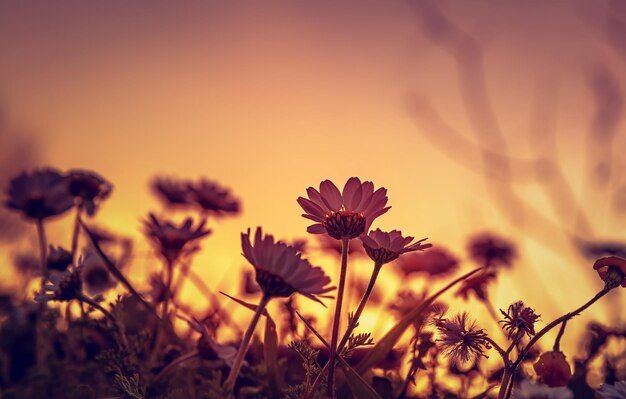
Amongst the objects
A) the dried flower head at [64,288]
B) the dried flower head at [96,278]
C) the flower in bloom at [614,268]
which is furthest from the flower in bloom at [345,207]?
the dried flower head at [96,278]

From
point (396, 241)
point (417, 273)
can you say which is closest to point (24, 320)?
point (417, 273)

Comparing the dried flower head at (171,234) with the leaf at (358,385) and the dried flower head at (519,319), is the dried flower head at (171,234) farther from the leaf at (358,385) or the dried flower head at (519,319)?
the dried flower head at (519,319)

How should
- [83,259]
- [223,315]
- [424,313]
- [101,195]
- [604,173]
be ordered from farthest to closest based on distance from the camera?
[604,173] → [223,315] → [101,195] → [83,259] → [424,313]

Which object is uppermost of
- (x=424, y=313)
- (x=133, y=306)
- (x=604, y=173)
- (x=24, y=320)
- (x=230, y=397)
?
(x=604, y=173)

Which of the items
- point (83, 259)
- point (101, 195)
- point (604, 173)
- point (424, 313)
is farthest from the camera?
point (604, 173)

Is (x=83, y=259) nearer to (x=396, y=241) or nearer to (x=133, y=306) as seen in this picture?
(x=133, y=306)

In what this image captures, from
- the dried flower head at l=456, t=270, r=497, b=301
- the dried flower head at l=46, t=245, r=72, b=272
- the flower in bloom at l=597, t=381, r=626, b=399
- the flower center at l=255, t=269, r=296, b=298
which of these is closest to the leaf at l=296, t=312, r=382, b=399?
the flower center at l=255, t=269, r=296, b=298

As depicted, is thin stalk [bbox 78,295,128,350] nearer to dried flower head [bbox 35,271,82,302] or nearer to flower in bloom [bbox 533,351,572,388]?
dried flower head [bbox 35,271,82,302]
